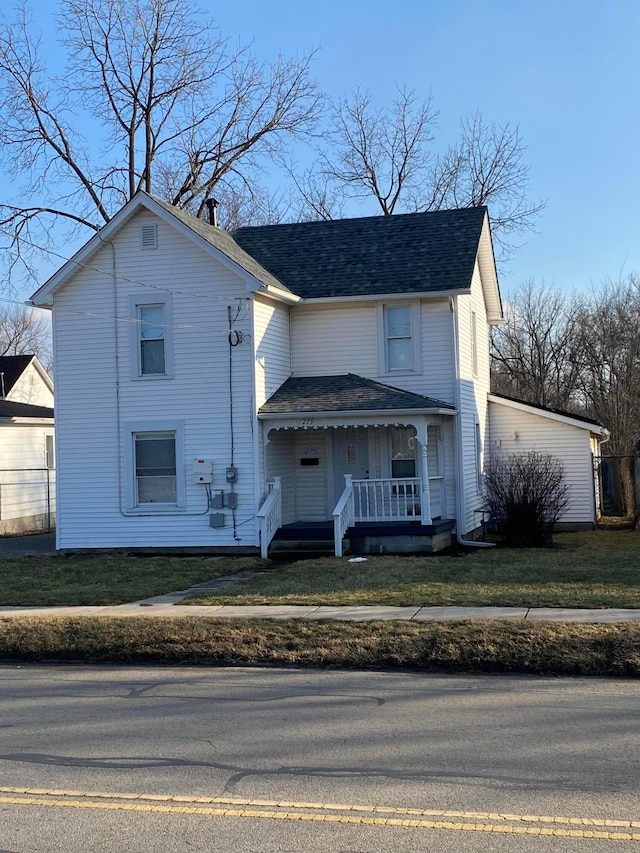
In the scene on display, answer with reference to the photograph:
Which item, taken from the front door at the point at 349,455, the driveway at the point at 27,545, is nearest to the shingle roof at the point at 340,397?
the front door at the point at 349,455

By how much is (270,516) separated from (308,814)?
14.6 metres

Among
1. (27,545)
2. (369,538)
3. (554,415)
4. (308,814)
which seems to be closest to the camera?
(308,814)

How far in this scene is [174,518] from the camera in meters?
20.6

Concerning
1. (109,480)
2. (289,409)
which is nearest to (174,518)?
(109,480)

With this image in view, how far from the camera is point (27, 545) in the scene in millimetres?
24266

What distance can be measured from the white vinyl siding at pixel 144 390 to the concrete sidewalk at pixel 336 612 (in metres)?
6.94

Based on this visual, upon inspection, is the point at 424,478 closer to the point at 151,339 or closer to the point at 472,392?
the point at 472,392

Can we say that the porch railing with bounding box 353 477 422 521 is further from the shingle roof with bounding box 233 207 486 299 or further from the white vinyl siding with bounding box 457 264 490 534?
the shingle roof with bounding box 233 207 486 299

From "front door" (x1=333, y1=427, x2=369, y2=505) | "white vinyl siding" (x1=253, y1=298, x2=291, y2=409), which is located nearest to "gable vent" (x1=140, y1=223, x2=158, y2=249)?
"white vinyl siding" (x1=253, y1=298, x2=291, y2=409)

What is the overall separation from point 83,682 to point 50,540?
16387 mm

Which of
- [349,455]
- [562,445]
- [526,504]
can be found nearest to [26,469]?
[349,455]

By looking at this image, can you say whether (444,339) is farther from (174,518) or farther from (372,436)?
(174,518)

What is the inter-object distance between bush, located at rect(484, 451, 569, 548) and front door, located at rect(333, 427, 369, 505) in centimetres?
293

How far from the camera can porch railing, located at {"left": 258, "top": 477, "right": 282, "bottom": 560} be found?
64.2 feet
